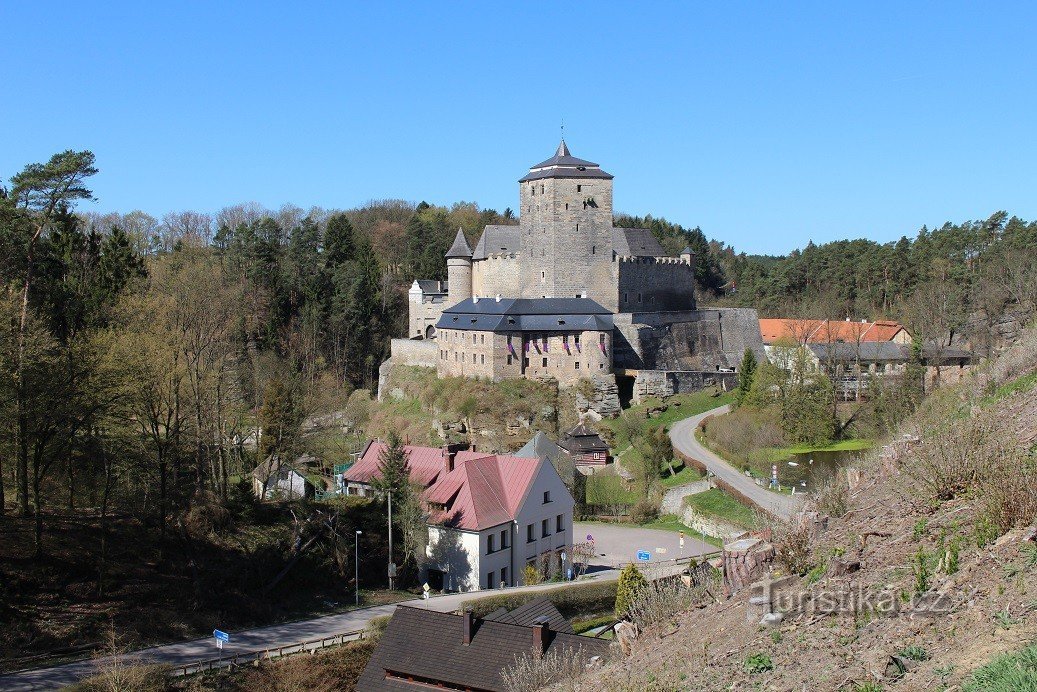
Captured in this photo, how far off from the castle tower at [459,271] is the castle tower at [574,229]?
5.97m

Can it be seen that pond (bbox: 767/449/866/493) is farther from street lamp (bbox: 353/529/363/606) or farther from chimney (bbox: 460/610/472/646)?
chimney (bbox: 460/610/472/646)

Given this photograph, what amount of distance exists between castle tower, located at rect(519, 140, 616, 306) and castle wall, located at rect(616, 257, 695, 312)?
1.10 metres

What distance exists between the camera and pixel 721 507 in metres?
31.1

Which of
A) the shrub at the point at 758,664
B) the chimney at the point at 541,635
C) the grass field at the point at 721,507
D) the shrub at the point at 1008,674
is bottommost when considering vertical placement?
the grass field at the point at 721,507

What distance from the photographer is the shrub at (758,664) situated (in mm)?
7219

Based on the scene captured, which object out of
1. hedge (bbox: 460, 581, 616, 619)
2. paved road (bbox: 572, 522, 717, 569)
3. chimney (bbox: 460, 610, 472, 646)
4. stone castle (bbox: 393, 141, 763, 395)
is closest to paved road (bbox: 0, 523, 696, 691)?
paved road (bbox: 572, 522, 717, 569)

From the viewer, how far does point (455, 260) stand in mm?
53281

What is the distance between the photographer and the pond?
31822 millimetres

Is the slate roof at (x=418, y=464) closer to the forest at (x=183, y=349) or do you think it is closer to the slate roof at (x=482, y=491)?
the slate roof at (x=482, y=491)

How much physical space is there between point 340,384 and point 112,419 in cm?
3156

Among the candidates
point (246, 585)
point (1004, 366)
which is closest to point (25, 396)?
point (246, 585)

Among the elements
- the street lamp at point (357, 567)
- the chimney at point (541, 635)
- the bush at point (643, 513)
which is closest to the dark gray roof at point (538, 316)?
the bush at point (643, 513)

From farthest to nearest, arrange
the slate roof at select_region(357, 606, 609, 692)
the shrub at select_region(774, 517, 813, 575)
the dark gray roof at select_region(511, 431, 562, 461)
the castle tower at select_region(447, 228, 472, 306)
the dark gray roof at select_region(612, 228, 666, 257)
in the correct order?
the castle tower at select_region(447, 228, 472, 306) → the dark gray roof at select_region(612, 228, 666, 257) → the dark gray roof at select_region(511, 431, 562, 461) → the slate roof at select_region(357, 606, 609, 692) → the shrub at select_region(774, 517, 813, 575)

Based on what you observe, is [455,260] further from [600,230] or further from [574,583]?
[574,583]
